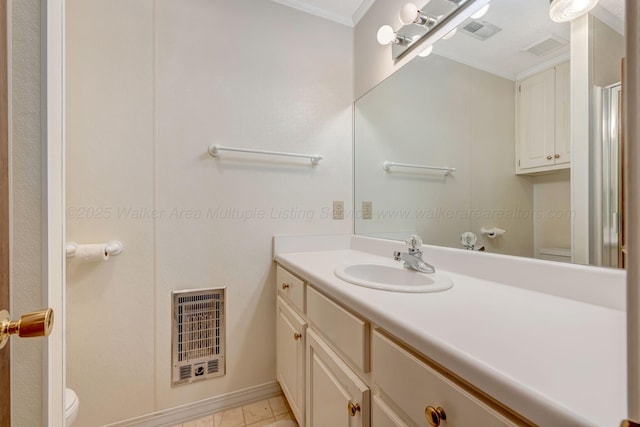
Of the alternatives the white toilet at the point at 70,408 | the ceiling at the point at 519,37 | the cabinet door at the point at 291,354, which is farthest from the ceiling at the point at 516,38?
the white toilet at the point at 70,408

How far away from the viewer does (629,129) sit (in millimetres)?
197

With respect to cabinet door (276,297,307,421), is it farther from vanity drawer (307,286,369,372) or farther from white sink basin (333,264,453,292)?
white sink basin (333,264,453,292)

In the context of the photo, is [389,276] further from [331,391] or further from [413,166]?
[413,166]

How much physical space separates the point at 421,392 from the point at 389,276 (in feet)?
2.15

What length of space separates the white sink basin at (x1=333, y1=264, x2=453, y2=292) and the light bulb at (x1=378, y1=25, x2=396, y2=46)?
3.85ft

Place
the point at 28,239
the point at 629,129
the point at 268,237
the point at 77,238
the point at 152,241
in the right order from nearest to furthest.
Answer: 1. the point at 629,129
2. the point at 28,239
3. the point at 77,238
4. the point at 152,241
5. the point at 268,237

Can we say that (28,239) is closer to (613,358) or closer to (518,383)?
(518,383)

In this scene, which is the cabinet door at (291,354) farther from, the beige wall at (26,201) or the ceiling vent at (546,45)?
the ceiling vent at (546,45)

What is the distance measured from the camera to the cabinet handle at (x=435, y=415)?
1.52 feet

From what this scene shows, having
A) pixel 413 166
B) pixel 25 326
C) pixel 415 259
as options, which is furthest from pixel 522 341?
pixel 413 166

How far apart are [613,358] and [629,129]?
17.9 inches

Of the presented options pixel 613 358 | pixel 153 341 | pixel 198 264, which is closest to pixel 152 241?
pixel 198 264

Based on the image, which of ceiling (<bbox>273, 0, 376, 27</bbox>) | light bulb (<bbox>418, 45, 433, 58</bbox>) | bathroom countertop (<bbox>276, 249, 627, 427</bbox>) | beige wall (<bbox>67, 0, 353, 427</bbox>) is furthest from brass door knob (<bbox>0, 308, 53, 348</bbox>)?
ceiling (<bbox>273, 0, 376, 27</bbox>)

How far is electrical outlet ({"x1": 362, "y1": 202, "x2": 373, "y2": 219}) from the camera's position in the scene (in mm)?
1672
